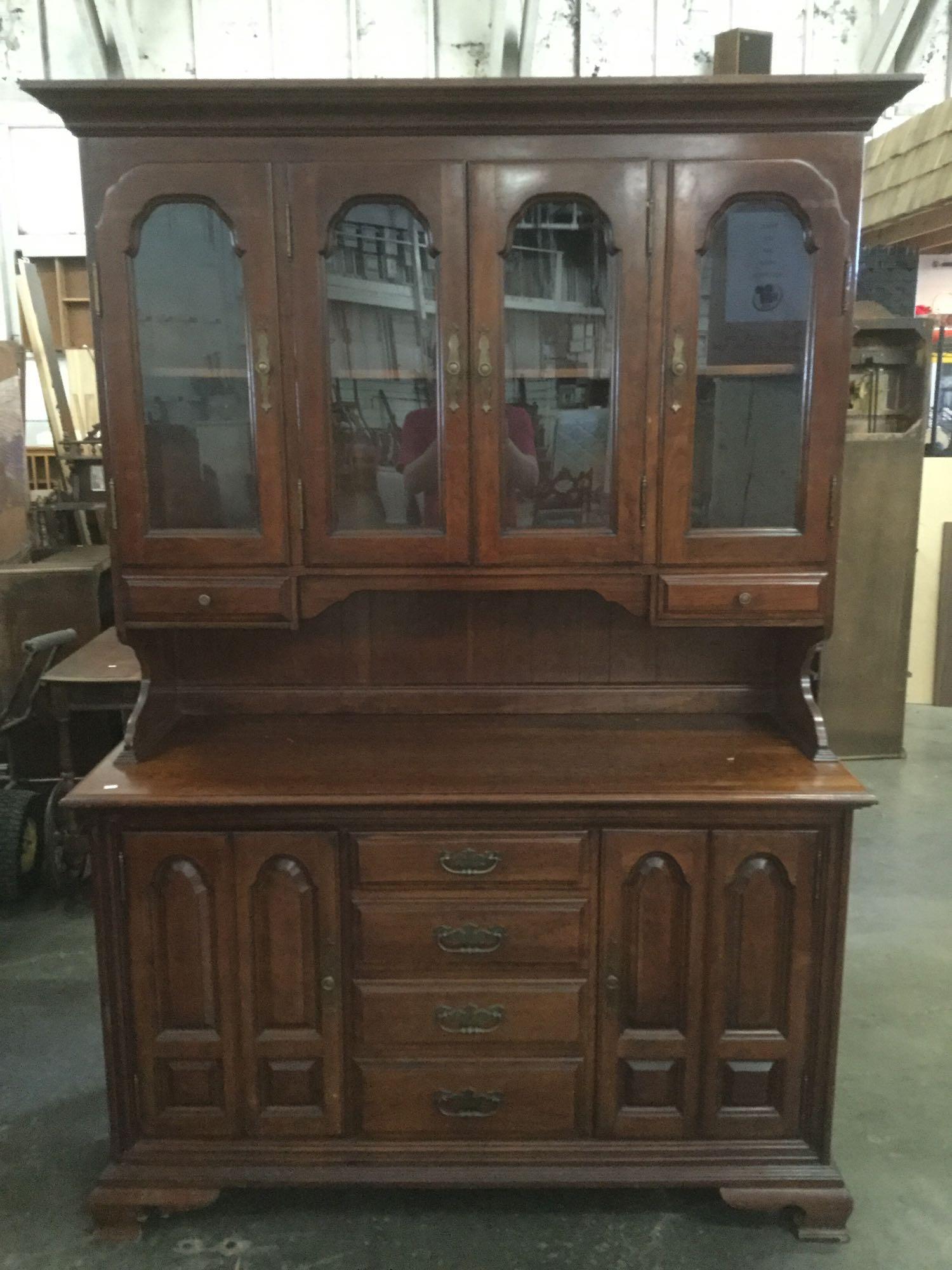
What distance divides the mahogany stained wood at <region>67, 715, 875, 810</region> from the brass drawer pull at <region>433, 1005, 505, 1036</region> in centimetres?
41

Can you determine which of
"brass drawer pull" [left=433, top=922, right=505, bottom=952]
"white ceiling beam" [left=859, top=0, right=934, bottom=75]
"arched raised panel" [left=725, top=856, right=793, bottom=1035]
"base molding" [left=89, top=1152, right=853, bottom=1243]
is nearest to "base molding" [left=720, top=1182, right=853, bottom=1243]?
"base molding" [left=89, top=1152, right=853, bottom=1243]

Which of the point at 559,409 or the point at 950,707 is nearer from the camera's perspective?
the point at 559,409

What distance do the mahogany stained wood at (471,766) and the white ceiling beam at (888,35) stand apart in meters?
4.30

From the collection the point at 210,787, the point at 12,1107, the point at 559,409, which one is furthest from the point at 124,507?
the point at 12,1107

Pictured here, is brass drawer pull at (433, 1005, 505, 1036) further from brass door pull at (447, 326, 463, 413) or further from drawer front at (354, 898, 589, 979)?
brass door pull at (447, 326, 463, 413)

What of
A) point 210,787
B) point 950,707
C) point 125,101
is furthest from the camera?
point 950,707

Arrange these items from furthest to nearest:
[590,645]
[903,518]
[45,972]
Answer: [903,518]
[45,972]
[590,645]

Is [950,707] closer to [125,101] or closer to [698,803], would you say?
[698,803]

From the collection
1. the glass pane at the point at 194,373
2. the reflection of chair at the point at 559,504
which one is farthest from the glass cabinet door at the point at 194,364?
the reflection of chair at the point at 559,504

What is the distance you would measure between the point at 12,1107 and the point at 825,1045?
5.74 ft

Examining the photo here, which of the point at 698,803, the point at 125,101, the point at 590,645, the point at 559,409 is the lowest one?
the point at 698,803

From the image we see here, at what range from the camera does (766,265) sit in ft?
5.43

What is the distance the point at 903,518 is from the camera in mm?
4121

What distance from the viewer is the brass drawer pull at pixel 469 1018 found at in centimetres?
174
